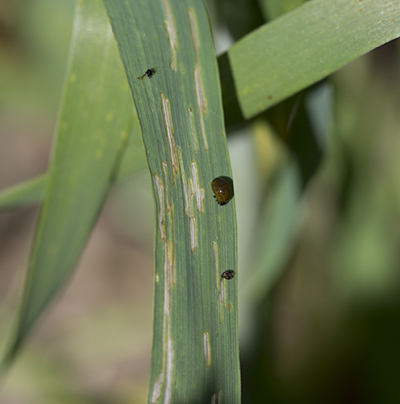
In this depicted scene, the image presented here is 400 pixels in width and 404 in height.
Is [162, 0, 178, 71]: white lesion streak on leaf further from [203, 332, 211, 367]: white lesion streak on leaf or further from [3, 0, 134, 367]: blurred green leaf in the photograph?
[203, 332, 211, 367]: white lesion streak on leaf

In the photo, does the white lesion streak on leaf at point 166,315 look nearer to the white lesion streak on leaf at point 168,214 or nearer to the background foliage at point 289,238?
the white lesion streak on leaf at point 168,214

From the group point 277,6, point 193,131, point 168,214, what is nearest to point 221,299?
point 168,214

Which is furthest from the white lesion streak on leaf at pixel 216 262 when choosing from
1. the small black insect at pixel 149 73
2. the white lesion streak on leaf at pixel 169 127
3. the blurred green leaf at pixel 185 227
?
the small black insect at pixel 149 73

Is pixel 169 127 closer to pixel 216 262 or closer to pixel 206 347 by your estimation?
pixel 216 262

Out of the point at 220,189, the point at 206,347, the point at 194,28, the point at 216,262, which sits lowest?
the point at 206,347

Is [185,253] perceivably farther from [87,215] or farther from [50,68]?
[50,68]

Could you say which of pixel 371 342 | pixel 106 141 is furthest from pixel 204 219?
pixel 371 342

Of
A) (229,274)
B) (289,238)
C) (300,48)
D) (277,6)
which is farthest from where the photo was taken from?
(289,238)
